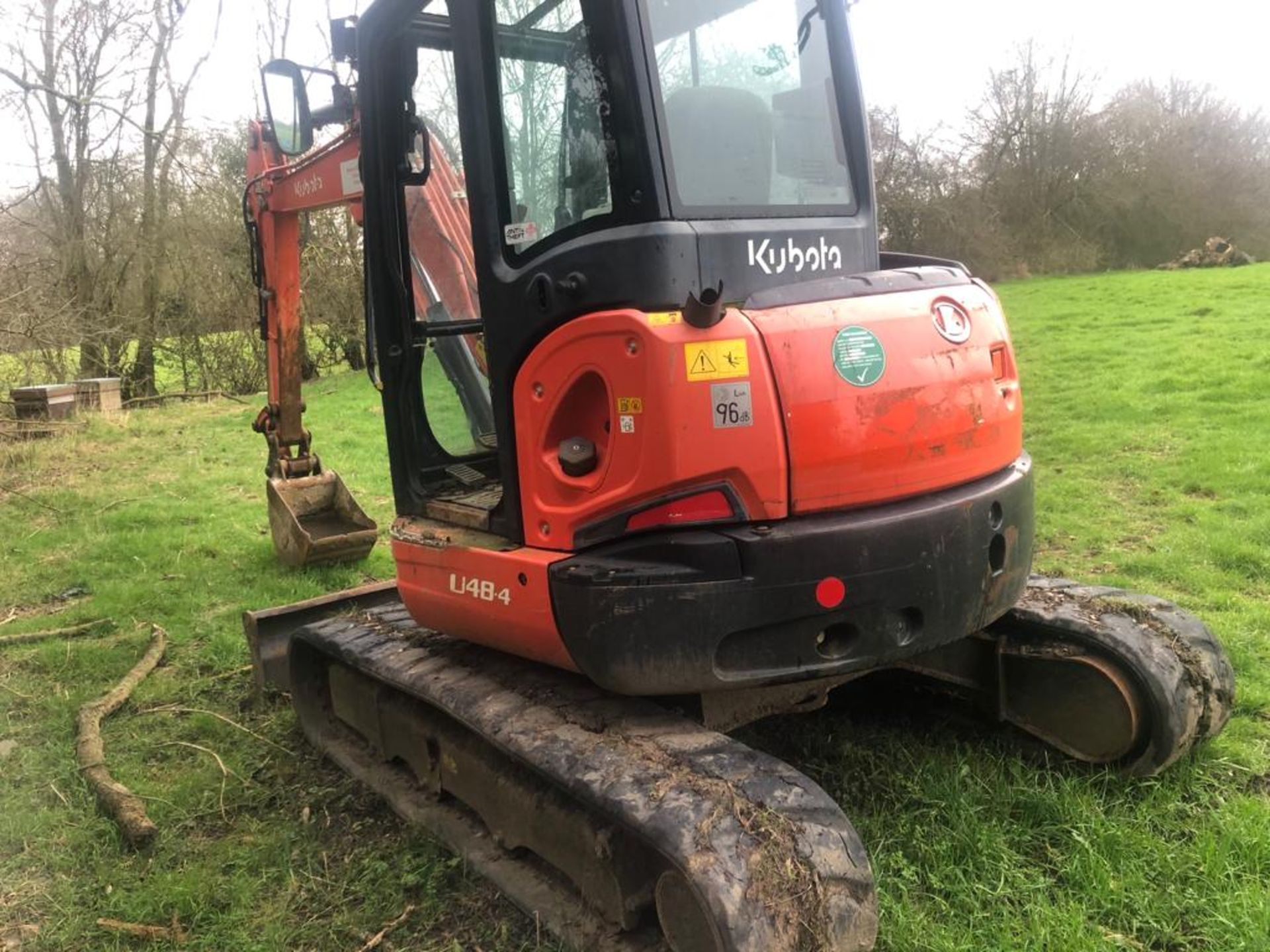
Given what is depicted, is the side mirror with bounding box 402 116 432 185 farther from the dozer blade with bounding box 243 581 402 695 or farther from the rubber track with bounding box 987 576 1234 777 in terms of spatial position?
the rubber track with bounding box 987 576 1234 777

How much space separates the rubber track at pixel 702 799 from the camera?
2.20 meters

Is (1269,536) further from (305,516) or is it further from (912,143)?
(912,143)

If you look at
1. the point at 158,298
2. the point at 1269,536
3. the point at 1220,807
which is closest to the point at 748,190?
the point at 1220,807

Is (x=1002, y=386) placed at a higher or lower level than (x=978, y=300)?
lower

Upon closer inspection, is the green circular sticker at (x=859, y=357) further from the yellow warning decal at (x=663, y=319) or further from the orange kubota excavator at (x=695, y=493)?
the yellow warning decal at (x=663, y=319)

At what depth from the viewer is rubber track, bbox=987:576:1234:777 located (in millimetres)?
3201

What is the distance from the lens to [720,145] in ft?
8.88

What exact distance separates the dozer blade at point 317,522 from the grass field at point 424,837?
15 cm

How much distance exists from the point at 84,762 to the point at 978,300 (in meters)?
3.69

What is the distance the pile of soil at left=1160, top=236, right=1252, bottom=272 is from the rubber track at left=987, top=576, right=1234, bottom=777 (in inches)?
850

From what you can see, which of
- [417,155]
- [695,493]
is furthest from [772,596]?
[417,155]

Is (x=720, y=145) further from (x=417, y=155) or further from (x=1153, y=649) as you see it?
(x=1153, y=649)

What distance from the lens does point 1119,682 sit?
10.7 feet

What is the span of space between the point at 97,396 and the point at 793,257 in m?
13.0
